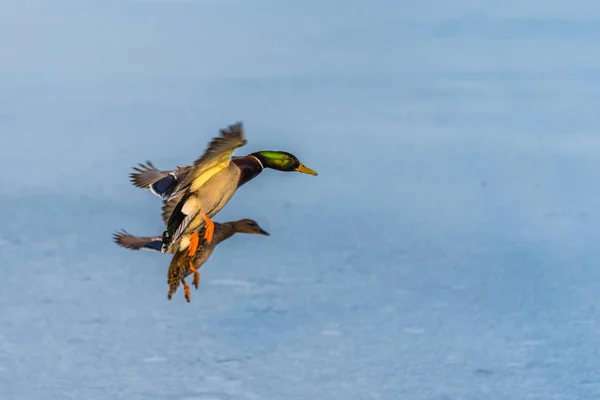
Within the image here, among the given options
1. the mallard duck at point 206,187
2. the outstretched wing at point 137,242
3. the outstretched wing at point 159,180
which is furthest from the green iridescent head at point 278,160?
the outstretched wing at point 137,242

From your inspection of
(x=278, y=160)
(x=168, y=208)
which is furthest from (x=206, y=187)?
(x=278, y=160)

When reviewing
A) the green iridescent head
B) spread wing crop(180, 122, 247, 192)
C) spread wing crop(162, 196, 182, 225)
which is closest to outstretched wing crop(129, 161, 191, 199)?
spread wing crop(162, 196, 182, 225)

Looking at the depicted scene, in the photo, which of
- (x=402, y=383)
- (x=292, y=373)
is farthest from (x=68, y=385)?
(x=402, y=383)

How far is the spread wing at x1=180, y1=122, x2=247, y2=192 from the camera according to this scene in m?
4.88

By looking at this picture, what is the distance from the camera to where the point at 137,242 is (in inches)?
300

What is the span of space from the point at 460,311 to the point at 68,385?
8.22ft

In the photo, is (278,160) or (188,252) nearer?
(188,252)

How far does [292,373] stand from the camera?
704cm

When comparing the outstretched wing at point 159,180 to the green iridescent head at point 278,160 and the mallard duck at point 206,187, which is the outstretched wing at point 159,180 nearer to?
the mallard duck at point 206,187

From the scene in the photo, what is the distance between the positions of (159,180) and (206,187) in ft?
3.77

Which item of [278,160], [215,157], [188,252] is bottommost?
[188,252]

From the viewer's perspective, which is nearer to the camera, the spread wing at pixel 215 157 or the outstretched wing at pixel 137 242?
the spread wing at pixel 215 157

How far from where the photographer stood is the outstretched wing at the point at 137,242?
7.25 m

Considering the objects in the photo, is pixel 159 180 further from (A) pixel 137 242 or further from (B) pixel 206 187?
(A) pixel 137 242
